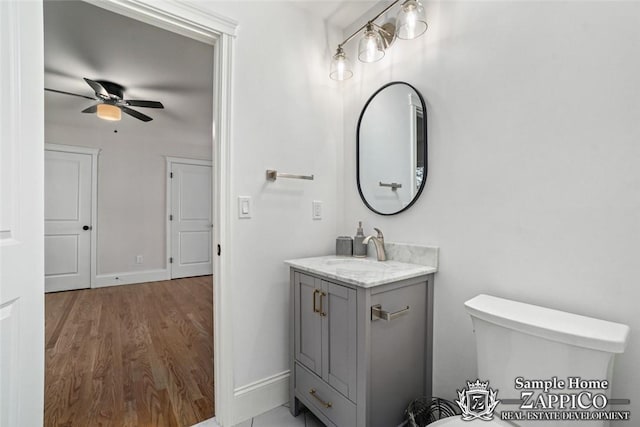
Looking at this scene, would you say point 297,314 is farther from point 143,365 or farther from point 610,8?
point 610,8

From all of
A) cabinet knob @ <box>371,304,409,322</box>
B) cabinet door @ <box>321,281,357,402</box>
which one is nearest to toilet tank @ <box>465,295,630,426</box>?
cabinet knob @ <box>371,304,409,322</box>

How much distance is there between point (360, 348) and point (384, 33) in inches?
65.0

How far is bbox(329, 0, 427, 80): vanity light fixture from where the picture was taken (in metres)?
1.34

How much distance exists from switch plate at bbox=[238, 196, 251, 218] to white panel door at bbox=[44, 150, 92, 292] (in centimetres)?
390

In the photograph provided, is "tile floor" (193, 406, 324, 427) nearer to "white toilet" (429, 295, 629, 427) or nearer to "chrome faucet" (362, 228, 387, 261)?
"white toilet" (429, 295, 629, 427)

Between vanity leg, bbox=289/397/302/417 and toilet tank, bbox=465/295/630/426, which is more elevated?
toilet tank, bbox=465/295/630/426

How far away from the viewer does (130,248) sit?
449 cm

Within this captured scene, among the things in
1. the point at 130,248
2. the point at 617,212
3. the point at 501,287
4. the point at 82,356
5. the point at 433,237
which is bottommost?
the point at 82,356

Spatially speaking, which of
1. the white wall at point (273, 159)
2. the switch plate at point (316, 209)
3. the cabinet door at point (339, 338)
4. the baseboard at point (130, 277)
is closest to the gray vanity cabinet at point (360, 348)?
the cabinet door at point (339, 338)

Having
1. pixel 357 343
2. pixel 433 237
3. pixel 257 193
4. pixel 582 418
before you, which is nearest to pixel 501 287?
pixel 433 237

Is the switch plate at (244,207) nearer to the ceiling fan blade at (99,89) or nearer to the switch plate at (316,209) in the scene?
the switch plate at (316,209)

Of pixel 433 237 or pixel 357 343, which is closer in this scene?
pixel 357 343

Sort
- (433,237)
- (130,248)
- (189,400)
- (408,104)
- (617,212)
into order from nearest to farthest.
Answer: (617,212) → (433,237) → (408,104) → (189,400) → (130,248)

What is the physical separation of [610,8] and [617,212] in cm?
68
